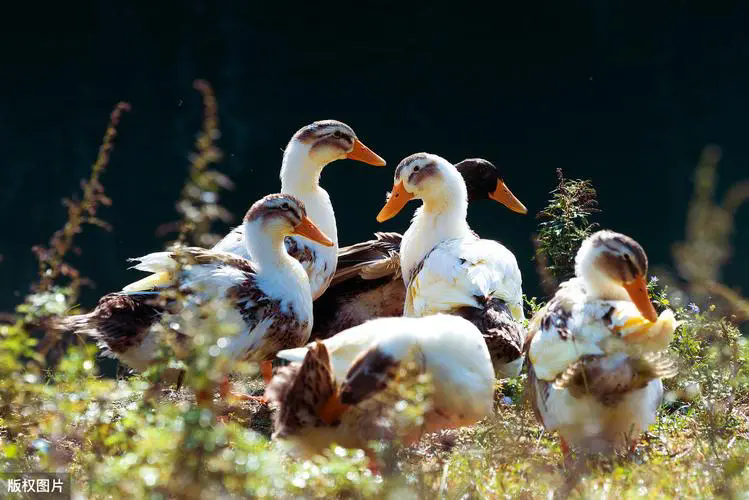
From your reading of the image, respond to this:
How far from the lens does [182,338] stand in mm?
4328

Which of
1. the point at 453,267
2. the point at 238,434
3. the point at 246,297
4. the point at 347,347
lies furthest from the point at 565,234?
the point at 238,434

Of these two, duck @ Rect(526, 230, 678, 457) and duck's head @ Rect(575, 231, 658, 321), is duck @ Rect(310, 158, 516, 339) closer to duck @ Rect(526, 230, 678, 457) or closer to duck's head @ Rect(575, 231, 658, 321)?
duck @ Rect(526, 230, 678, 457)

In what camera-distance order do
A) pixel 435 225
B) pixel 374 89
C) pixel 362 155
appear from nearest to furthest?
pixel 435 225 < pixel 362 155 < pixel 374 89

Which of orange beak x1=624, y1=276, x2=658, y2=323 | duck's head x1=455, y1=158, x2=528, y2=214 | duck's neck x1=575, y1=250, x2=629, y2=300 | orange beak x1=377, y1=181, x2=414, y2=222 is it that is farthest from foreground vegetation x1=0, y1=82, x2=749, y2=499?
duck's head x1=455, y1=158, x2=528, y2=214

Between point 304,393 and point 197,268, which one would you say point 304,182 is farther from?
point 304,393

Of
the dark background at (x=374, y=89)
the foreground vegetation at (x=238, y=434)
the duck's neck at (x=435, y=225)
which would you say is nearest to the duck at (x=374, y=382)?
the foreground vegetation at (x=238, y=434)

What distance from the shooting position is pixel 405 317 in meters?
4.12

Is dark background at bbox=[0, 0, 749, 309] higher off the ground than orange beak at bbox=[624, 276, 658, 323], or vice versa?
dark background at bbox=[0, 0, 749, 309]

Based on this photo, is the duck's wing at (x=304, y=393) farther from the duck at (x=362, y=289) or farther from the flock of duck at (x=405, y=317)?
the duck at (x=362, y=289)

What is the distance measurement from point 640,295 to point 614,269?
0.13 meters

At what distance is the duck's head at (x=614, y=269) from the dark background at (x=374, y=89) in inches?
195

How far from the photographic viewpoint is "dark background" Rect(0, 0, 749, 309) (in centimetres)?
890

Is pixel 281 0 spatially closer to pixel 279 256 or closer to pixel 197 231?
pixel 279 256

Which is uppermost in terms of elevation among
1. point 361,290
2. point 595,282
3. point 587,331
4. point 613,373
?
point 595,282
